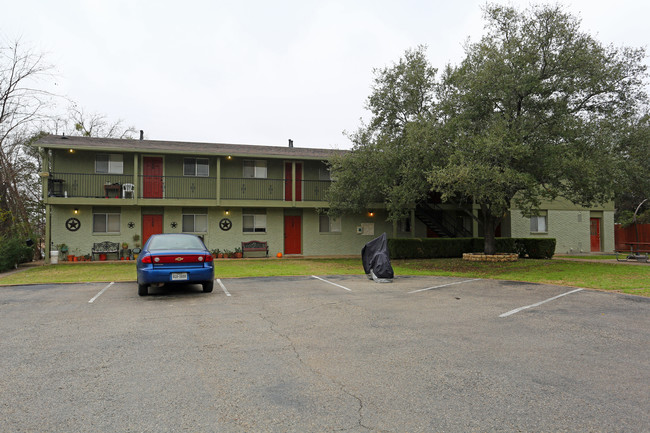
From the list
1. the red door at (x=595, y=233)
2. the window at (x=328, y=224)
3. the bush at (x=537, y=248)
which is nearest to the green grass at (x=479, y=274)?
the bush at (x=537, y=248)

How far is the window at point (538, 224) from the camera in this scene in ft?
85.3

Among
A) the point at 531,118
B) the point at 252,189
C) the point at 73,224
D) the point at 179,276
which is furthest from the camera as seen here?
the point at 252,189

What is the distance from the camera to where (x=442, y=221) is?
2495 cm

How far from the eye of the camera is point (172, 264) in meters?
8.78

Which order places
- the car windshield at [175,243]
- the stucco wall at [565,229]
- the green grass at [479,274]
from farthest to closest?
the stucco wall at [565,229]
the green grass at [479,274]
the car windshield at [175,243]

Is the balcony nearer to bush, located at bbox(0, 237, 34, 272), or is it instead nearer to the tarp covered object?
bush, located at bbox(0, 237, 34, 272)

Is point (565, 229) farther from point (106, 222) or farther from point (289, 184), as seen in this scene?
point (106, 222)

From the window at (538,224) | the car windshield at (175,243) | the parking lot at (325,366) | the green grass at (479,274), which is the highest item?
the window at (538,224)

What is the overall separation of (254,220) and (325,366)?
18142 mm

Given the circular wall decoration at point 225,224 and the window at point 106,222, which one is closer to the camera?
the window at point 106,222

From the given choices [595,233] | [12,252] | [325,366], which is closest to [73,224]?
[12,252]

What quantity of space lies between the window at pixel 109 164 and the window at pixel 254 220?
670 centimetres

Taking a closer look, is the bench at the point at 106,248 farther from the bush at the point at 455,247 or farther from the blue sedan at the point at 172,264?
the bush at the point at 455,247

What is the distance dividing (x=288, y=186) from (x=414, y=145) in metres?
8.45
